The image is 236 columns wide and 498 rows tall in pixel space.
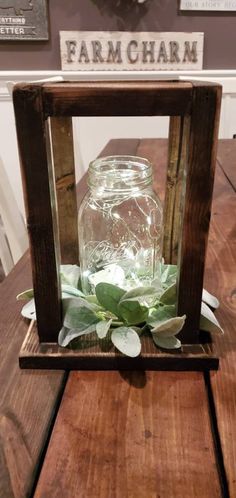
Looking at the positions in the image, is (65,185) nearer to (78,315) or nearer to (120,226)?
(120,226)

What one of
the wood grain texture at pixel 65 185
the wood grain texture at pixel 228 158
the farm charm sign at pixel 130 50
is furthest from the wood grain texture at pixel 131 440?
the farm charm sign at pixel 130 50

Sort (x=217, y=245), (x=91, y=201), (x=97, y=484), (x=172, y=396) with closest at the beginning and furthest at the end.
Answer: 1. (x=97, y=484)
2. (x=172, y=396)
3. (x=91, y=201)
4. (x=217, y=245)

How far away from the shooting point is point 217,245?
88 cm

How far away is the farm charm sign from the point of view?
2.25 m

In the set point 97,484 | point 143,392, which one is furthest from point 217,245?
point 97,484

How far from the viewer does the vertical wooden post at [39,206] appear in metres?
0.44

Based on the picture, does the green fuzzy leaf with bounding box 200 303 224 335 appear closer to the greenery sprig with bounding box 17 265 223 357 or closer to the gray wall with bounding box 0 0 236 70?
the greenery sprig with bounding box 17 265 223 357

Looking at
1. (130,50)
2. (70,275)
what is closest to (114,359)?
(70,275)

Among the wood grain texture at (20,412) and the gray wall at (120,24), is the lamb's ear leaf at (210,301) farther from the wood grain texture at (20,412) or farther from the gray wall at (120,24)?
the gray wall at (120,24)

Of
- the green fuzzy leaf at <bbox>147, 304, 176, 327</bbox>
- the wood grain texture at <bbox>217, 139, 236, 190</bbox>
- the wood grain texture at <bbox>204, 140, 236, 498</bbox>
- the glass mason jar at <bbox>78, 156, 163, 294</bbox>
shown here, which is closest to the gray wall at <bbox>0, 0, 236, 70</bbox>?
the wood grain texture at <bbox>217, 139, 236, 190</bbox>

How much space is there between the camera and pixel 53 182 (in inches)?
19.9

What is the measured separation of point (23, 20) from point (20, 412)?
86.4 inches

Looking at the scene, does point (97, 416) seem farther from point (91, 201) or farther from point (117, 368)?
point (91, 201)

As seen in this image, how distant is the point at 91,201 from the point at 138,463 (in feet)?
1.12
